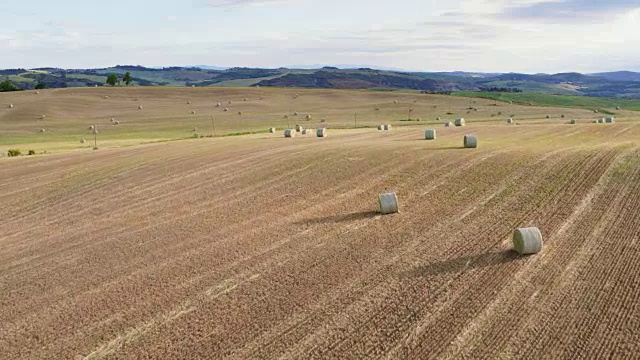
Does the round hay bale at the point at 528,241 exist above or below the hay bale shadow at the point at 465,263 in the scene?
above

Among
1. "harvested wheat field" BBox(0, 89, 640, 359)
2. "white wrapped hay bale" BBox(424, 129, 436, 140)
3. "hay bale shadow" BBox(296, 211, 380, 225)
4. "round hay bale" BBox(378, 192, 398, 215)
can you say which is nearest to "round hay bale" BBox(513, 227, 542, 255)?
"harvested wheat field" BBox(0, 89, 640, 359)

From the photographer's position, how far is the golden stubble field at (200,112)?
64775 mm

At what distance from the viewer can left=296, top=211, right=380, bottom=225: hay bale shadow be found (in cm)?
2010

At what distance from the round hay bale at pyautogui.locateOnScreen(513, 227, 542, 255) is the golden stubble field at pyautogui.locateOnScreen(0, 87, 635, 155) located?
43692 mm

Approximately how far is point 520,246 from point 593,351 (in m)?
4.93

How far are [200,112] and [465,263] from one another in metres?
75.6

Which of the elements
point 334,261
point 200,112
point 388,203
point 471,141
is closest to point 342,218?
point 388,203

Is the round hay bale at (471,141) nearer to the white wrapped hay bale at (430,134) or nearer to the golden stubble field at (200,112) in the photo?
the white wrapped hay bale at (430,134)

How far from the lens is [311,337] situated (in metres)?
12.1

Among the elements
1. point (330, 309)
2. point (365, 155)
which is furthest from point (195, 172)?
point (330, 309)

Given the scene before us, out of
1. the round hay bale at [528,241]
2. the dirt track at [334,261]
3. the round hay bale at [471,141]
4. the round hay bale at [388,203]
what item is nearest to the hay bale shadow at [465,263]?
the dirt track at [334,261]

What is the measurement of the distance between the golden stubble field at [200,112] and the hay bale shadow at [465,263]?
42475 mm

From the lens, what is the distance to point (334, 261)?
1634cm

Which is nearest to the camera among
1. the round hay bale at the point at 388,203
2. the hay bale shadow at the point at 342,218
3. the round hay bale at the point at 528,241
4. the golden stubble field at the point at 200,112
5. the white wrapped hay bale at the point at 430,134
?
the round hay bale at the point at 528,241
